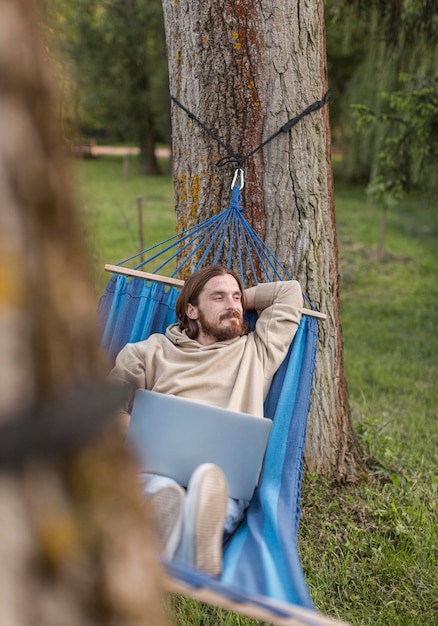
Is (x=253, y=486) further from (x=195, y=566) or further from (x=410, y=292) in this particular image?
(x=410, y=292)

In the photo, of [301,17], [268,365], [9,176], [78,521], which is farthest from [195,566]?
[301,17]

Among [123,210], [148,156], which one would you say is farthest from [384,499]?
[148,156]

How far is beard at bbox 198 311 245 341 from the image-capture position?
1874 millimetres

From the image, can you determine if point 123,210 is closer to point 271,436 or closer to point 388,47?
point 388,47

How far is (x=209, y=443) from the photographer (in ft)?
5.12

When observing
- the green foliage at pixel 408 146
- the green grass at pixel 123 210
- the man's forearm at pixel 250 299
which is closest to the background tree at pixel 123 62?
the green grass at pixel 123 210

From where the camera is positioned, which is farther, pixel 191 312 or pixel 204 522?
pixel 191 312

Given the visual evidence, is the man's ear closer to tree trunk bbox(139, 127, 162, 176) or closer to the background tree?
the background tree

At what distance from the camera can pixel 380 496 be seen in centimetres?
233

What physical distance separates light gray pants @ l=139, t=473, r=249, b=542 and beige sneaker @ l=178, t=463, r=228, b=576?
0.20 meters

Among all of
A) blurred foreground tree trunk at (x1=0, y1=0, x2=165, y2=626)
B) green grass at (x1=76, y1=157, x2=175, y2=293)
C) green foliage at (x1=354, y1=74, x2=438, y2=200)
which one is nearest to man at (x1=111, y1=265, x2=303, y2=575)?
green grass at (x1=76, y1=157, x2=175, y2=293)

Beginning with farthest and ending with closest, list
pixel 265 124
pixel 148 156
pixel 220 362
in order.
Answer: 1. pixel 148 156
2. pixel 265 124
3. pixel 220 362

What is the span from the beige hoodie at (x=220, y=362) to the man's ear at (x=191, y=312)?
57mm

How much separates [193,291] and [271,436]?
0.48 m
